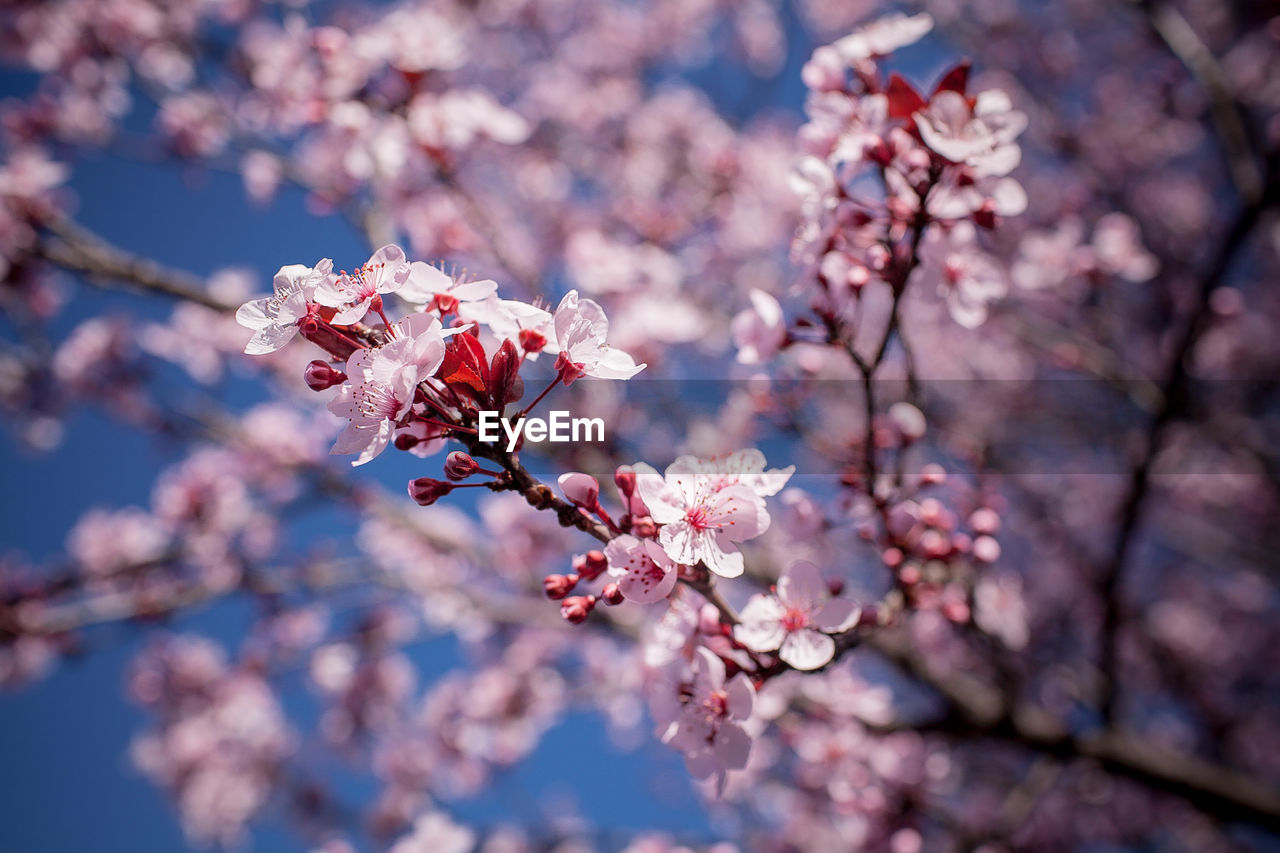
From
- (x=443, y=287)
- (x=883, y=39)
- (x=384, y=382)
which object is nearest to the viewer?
(x=384, y=382)

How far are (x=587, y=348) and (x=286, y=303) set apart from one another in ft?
1.58

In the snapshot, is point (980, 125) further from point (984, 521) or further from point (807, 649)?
point (807, 649)

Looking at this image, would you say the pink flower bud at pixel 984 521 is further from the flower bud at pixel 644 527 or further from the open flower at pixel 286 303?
the open flower at pixel 286 303

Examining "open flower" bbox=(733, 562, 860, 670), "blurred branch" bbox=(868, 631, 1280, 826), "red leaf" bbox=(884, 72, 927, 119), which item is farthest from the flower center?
"blurred branch" bbox=(868, 631, 1280, 826)

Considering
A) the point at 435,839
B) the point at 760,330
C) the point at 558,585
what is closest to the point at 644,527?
the point at 558,585

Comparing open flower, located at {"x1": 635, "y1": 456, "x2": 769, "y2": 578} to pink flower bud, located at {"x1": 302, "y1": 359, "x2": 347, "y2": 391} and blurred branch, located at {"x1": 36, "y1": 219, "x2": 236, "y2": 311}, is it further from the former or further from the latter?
blurred branch, located at {"x1": 36, "y1": 219, "x2": 236, "y2": 311}

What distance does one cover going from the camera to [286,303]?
1053mm

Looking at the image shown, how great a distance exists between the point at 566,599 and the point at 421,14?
268cm

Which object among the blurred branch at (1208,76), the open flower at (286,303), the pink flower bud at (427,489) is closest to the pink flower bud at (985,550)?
the pink flower bud at (427,489)

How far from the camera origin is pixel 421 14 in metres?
2.77

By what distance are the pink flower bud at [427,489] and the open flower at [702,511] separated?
0.32 m

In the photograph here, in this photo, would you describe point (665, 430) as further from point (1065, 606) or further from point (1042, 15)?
point (1042, 15)

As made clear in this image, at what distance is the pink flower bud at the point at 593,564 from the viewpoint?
3.72 feet

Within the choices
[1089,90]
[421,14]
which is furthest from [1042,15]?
[421,14]
